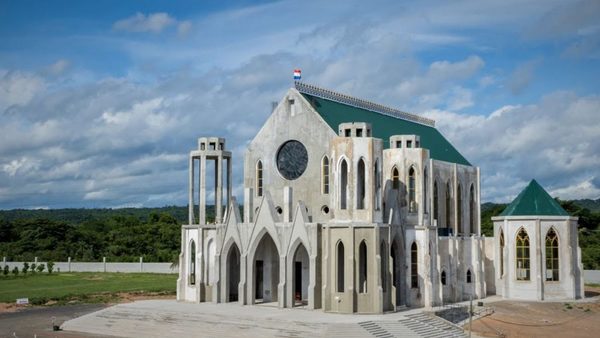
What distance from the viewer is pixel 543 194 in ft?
146

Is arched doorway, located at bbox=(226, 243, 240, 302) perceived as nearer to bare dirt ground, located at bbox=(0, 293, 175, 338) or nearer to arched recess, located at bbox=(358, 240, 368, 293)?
bare dirt ground, located at bbox=(0, 293, 175, 338)

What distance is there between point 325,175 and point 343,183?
4.02 metres

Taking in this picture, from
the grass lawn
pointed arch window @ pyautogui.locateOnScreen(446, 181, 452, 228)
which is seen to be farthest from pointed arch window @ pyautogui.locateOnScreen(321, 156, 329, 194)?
the grass lawn

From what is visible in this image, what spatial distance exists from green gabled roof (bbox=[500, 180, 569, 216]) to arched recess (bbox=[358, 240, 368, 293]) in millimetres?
12804

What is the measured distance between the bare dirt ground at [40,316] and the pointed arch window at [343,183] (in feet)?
43.0

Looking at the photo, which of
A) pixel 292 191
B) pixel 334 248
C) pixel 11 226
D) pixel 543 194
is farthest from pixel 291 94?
pixel 11 226

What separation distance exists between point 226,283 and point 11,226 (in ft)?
185

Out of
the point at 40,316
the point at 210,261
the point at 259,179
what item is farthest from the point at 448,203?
the point at 40,316

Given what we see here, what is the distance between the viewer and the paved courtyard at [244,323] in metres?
30.9

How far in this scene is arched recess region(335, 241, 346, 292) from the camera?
3506 cm

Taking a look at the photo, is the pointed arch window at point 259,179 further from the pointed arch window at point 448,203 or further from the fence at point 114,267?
the fence at point 114,267

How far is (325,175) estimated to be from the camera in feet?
131

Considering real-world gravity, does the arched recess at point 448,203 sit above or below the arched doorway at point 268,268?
above

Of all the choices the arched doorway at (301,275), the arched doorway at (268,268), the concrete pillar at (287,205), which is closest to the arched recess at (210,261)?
the arched doorway at (268,268)
